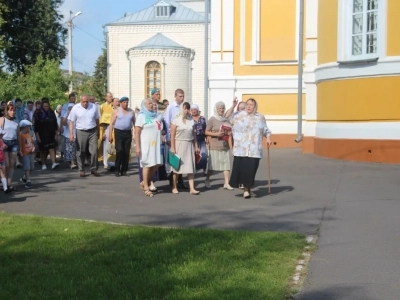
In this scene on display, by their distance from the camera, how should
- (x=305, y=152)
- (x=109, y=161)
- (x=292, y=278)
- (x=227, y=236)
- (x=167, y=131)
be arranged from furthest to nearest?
(x=305, y=152), (x=109, y=161), (x=167, y=131), (x=227, y=236), (x=292, y=278)

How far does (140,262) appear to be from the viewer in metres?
6.90

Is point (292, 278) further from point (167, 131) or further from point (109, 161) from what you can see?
point (109, 161)

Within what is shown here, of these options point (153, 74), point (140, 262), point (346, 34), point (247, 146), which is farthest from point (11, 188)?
point (153, 74)

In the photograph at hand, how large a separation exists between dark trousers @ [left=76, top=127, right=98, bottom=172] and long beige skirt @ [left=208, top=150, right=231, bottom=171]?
11.1 feet

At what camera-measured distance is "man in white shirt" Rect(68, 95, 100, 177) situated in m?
15.5

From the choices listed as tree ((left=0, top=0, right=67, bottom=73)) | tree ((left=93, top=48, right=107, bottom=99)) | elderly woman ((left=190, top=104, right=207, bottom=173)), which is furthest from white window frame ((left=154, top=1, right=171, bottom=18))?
elderly woman ((left=190, top=104, right=207, bottom=173))

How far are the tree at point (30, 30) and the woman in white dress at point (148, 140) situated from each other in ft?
123

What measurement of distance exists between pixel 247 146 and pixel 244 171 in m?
0.42

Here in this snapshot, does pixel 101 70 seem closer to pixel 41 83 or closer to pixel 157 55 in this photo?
pixel 157 55

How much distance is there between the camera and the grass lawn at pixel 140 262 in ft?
19.4

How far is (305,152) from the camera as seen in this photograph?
71.9ft

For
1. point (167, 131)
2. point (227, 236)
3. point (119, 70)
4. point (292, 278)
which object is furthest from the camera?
point (119, 70)

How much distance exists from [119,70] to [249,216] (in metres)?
46.6

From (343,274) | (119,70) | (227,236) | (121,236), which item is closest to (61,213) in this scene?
(121,236)
